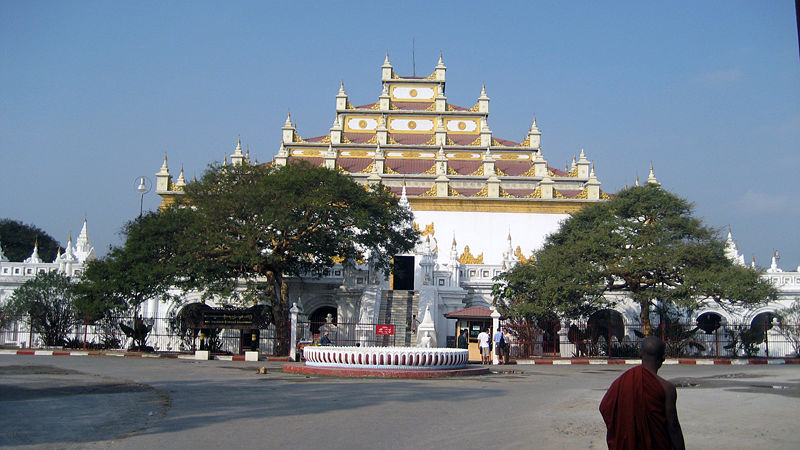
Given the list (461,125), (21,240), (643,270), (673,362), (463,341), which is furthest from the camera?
(21,240)

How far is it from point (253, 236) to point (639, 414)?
766 inches

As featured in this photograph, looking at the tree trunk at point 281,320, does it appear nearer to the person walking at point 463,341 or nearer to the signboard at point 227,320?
the signboard at point 227,320

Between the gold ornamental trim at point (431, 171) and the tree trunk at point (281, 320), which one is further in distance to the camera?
the gold ornamental trim at point (431, 171)

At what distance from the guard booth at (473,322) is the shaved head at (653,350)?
1849cm

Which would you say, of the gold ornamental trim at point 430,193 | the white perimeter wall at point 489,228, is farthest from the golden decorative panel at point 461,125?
the white perimeter wall at point 489,228

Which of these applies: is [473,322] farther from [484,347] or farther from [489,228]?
[489,228]

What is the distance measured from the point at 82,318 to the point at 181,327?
10.8 feet

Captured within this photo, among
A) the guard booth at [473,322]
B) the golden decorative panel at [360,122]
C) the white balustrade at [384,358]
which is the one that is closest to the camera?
the white balustrade at [384,358]

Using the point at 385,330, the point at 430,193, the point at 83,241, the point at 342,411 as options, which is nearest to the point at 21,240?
the point at 83,241

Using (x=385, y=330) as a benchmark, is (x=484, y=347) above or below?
below

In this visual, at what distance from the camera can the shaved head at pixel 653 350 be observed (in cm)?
499

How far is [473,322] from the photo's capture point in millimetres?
26391

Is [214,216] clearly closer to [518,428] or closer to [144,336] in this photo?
[144,336]

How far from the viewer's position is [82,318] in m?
26.2
